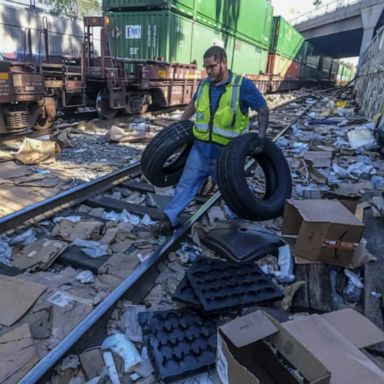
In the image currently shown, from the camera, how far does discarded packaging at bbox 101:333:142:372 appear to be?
2354mm

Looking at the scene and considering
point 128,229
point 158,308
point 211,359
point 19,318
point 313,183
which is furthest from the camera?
point 313,183

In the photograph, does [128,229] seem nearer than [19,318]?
No

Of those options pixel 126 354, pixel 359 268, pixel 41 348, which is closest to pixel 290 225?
pixel 359 268

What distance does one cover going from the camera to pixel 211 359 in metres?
2.34

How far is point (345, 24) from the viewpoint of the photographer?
37.6 m

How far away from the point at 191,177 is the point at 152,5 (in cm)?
1055

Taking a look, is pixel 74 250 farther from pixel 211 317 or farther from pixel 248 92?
pixel 248 92

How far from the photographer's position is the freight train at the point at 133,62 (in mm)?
8180

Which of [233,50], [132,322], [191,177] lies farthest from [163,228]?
[233,50]

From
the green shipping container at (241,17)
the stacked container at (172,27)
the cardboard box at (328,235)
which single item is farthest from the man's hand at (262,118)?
the green shipping container at (241,17)

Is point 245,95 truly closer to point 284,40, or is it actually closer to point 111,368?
point 111,368

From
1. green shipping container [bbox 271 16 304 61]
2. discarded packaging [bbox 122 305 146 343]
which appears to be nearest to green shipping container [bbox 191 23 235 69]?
green shipping container [bbox 271 16 304 61]

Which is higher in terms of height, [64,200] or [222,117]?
[222,117]

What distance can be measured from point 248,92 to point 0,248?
291 centimetres
